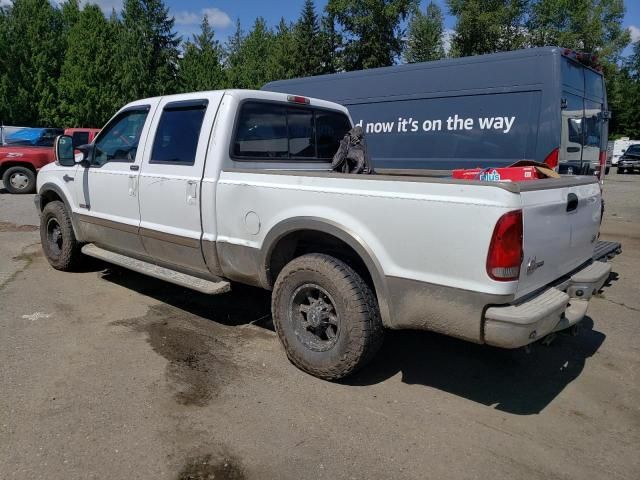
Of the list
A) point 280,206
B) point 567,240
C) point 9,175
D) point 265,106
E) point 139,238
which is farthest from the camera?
point 9,175

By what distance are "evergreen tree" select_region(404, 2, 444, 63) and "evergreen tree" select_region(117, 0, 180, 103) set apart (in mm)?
15845

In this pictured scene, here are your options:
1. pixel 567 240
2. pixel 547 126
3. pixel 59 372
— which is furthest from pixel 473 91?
pixel 59 372

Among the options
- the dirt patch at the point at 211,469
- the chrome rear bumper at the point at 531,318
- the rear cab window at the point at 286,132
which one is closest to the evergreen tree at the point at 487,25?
the rear cab window at the point at 286,132

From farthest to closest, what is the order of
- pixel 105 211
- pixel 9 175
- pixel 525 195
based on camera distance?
pixel 9 175 → pixel 105 211 → pixel 525 195

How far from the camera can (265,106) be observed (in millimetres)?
4555

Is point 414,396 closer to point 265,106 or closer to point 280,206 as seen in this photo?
point 280,206

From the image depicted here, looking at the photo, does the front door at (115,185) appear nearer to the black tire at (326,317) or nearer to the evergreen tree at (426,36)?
the black tire at (326,317)

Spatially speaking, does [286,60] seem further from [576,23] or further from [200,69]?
[576,23]

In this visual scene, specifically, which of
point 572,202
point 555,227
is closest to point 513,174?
point 572,202

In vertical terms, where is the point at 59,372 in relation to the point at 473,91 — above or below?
below

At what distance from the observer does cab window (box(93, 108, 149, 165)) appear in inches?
200

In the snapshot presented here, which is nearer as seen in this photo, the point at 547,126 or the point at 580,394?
the point at 580,394

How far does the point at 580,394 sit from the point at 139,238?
12.6 feet

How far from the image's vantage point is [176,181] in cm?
445
